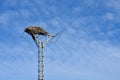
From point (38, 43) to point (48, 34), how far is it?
4567 mm

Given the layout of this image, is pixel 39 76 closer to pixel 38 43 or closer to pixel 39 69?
pixel 39 69

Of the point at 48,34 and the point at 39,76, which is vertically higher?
the point at 48,34

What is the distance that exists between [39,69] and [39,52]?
282 inches

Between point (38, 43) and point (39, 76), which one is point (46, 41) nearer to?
point (38, 43)

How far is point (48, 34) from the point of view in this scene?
16262cm

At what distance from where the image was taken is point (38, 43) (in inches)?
6358

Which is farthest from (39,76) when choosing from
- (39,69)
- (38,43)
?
(38,43)

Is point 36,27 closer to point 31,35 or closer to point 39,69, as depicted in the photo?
point 31,35

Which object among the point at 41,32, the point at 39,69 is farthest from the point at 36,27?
the point at 39,69

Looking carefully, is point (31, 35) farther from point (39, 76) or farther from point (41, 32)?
point (39, 76)

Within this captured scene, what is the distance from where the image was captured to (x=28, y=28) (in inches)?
6127

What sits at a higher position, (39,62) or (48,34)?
(48,34)

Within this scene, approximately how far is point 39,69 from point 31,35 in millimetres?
12432

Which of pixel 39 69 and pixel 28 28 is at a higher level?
pixel 28 28
